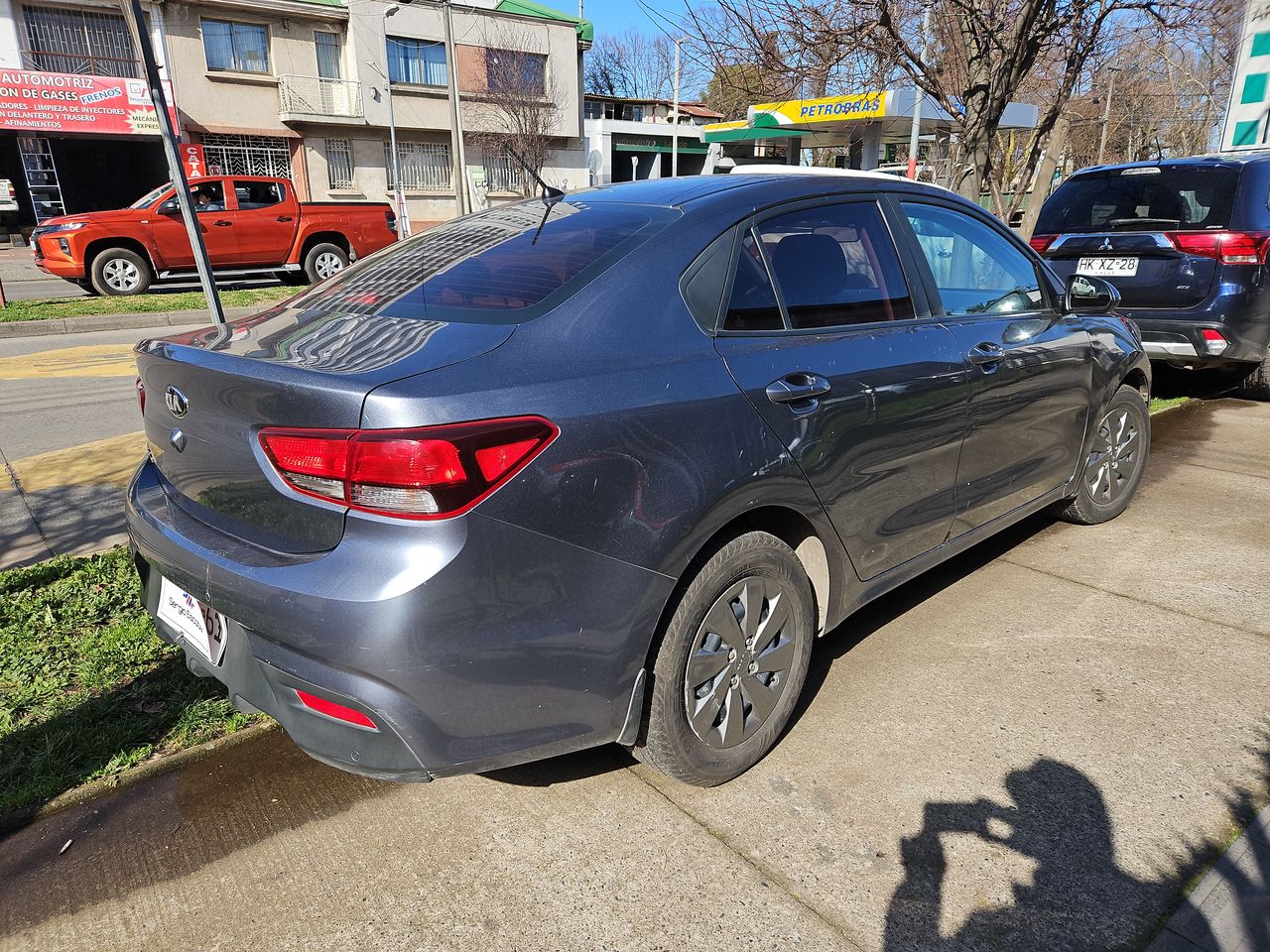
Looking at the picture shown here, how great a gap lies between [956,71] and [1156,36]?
1.87 metres

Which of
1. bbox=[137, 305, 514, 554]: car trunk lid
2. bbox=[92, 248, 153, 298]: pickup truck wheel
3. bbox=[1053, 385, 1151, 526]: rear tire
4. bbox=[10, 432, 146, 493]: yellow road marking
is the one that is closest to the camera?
bbox=[137, 305, 514, 554]: car trunk lid

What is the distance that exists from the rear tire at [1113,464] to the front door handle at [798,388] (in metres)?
2.31

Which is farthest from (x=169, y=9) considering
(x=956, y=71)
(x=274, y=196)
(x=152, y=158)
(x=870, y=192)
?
(x=870, y=192)

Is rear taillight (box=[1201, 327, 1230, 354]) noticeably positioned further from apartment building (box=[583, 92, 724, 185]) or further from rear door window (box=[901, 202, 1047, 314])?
apartment building (box=[583, 92, 724, 185])

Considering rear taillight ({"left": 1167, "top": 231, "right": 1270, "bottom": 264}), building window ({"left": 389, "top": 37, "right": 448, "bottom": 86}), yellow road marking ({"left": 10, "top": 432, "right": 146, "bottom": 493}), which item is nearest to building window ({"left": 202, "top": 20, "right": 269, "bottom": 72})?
building window ({"left": 389, "top": 37, "right": 448, "bottom": 86})

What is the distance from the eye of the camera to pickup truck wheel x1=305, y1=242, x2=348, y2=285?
51.7 ft

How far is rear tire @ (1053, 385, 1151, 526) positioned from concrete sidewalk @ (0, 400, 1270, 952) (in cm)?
123

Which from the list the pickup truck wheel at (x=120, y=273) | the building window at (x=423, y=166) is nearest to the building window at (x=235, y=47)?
the building window at (x=423, y=166)

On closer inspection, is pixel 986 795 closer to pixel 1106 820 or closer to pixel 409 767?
pixel 1106 820

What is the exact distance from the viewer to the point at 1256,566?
4145mm

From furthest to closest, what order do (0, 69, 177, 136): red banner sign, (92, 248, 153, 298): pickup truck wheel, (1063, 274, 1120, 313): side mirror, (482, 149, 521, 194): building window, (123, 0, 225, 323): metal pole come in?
(482, 149, 521, 194): building window, (0, 69, 177, 136): red banner sign, (92, 248, 153, 298): pickup truck wheel, (1063, 274, 1120, 313): side mirror, (123, 0, 225, 323): metal pole

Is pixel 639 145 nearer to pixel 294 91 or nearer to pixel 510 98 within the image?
pixel 510 98

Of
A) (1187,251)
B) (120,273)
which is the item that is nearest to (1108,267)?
(1187,251)

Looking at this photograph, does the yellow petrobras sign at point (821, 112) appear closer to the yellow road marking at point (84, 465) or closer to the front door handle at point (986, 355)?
the yellow road marking at point (84, 465)
